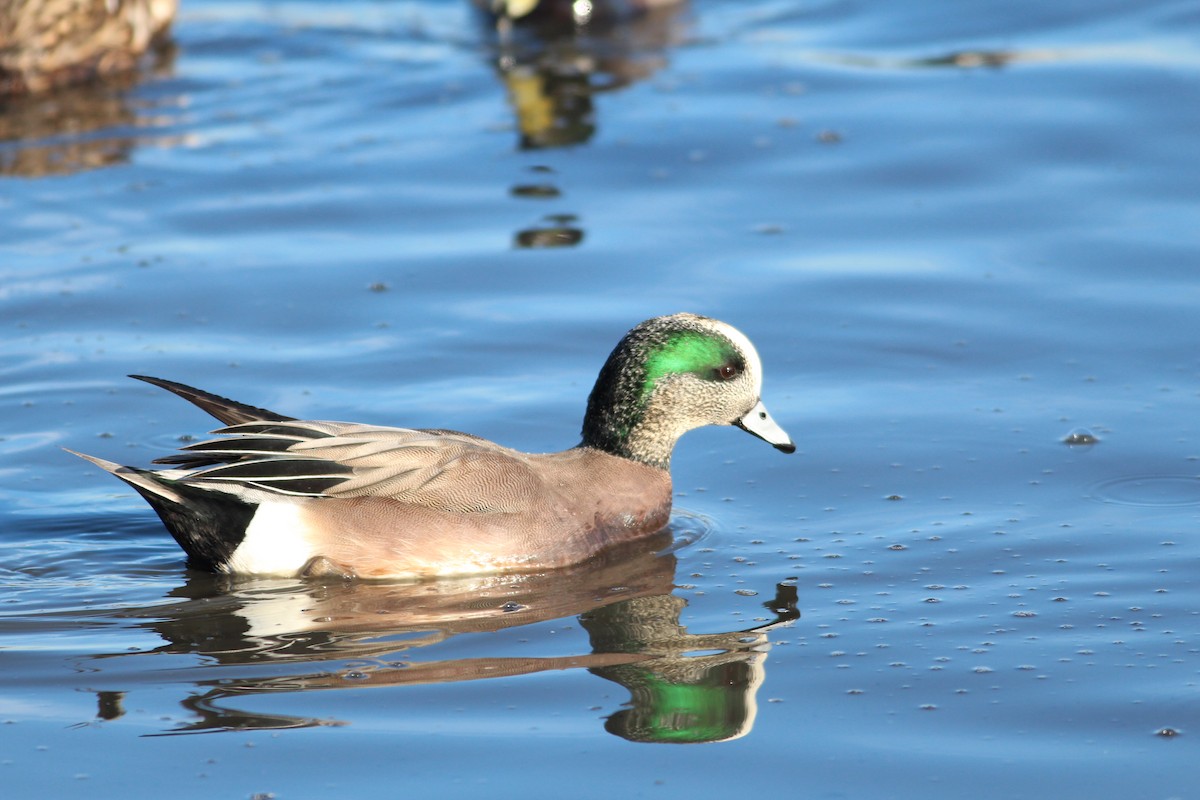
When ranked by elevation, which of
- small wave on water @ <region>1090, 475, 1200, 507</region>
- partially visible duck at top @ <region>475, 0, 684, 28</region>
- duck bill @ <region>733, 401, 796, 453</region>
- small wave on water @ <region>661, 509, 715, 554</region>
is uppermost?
partially visible duck at top @ <region>475, 0, 684, 28</region>

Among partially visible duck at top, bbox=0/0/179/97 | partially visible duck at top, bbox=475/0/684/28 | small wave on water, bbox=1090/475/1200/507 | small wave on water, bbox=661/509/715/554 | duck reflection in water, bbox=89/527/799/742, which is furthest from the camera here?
A: partially visible duck at top, bbox=475/0/684/28

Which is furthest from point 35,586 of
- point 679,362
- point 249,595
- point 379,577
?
point 679,362

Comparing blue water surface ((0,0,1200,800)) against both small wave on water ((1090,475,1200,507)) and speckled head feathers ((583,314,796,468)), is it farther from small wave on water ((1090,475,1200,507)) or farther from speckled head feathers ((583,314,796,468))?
speckled head feathers ((583,314,796,468))

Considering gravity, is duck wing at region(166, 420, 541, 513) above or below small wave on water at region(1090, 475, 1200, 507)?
above

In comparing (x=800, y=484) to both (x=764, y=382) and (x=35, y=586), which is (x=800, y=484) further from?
(x=35, y=586)

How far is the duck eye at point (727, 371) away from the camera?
6.27m

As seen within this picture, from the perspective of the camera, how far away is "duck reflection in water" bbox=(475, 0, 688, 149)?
11445 mm

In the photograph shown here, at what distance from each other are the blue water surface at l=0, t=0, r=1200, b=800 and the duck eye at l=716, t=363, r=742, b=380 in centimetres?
47

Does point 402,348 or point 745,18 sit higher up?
point 745,18

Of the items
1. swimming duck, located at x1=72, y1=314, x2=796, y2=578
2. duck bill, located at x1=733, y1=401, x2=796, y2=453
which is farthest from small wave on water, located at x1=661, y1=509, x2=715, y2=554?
duck bill, located at x1=733, y1=401, x2=796, y2=453

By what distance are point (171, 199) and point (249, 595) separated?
15.1 feet

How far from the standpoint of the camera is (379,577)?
19.2ft

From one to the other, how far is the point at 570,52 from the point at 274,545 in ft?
26.3

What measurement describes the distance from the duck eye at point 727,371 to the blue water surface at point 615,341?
0.47m
